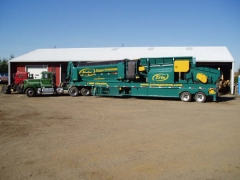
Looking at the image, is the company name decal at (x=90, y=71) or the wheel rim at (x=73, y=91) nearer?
the company name decal at (x=90, y=71)

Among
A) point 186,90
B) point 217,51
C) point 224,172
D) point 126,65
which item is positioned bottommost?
point 224,172

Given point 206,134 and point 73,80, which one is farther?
point 73,80

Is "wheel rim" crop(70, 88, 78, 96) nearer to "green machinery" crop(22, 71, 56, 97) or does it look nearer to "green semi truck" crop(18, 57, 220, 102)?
"green semi truck" crop(18, 57, 220, 102)

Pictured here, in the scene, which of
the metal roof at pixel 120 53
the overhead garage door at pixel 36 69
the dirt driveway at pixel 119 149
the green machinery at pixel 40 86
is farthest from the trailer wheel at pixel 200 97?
the overhead garage door at pixel 36 69

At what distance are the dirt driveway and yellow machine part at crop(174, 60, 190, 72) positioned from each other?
294 inches

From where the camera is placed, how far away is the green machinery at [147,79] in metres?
17.0

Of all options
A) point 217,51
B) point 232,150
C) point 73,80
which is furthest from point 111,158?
point 217,51

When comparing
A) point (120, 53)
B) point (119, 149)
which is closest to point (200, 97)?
point (119, 149)

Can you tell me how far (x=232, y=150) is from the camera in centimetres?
619

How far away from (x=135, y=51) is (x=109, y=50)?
3685mm

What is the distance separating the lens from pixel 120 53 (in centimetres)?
3031

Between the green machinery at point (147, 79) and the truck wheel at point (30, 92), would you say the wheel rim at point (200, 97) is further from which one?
the truck wheel at point (30, 92)

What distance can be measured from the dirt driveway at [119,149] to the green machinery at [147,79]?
7104mm

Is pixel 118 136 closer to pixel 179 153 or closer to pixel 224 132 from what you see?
pixel 179 153
